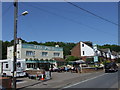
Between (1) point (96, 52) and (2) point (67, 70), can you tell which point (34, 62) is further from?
(1) point (96, 52)

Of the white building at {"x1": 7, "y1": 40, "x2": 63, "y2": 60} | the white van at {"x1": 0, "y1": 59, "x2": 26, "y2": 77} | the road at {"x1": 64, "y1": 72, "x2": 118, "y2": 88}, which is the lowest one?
the road at {"x1": 64, "y1": 72, "x2": 118, "y2": 88}

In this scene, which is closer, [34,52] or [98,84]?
[98,84]

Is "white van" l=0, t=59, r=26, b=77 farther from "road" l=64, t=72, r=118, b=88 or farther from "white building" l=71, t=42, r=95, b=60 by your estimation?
"white building" l=71, t=42, r=95, b=60

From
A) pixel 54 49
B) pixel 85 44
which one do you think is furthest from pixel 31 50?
pixel 85 44

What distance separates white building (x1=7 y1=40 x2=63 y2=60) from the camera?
47375mm

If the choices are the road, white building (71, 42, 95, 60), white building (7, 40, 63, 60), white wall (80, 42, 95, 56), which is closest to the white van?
the road

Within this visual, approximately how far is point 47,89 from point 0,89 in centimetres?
597

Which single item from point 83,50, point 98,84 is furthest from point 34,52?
point 98,84

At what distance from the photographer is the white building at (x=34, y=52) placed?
155 ft

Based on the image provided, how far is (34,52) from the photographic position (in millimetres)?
50969

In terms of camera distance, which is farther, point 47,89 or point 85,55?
point 85,55

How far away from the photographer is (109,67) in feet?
122

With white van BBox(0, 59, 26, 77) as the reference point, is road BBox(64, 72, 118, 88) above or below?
below

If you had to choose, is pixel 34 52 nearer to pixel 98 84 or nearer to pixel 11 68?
pixel 11 68
